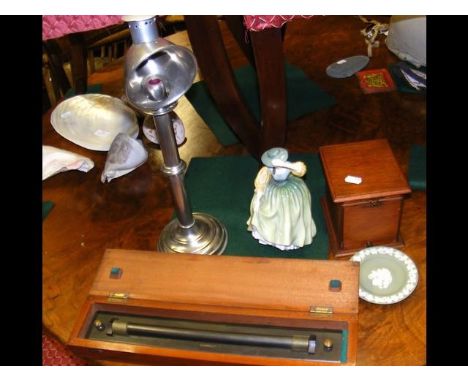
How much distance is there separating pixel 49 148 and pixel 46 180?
3.4 inches

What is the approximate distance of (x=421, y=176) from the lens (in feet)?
4.02

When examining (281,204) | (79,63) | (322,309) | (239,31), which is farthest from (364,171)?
(79,63)

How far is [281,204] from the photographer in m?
1.05

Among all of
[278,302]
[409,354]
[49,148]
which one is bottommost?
[409,354]

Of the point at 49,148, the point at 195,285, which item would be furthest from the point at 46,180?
the point at 195,285

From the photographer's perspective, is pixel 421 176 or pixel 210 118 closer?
pixel 421 176

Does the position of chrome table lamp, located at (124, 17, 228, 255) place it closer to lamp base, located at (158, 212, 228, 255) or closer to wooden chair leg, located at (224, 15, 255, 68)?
lamp base, located at (158, 212, 228, 255)

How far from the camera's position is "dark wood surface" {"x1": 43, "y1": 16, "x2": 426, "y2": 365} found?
0.98m

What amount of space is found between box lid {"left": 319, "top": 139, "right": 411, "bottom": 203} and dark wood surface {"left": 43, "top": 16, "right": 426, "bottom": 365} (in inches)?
6.6

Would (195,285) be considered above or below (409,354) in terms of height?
above

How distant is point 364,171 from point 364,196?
0.23 feet

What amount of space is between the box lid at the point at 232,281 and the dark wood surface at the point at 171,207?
95 millimetres

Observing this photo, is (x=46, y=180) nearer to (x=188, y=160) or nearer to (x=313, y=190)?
(x=188, y=160)

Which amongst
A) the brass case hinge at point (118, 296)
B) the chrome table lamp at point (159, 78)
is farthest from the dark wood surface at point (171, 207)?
the chrome table lamp at point (159, 78)
